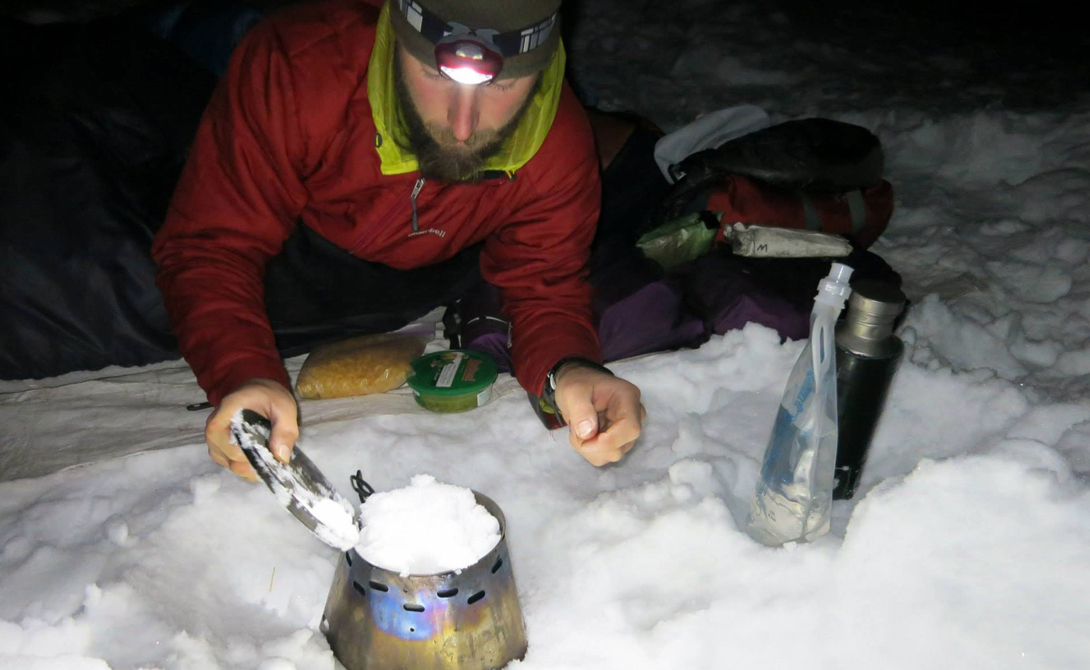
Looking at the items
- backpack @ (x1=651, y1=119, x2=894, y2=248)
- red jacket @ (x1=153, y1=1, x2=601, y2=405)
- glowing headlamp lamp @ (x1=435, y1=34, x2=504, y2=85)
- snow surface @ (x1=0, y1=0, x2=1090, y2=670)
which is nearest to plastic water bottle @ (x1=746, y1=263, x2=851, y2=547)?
snow surface @ (x1=0, y1=0, x2=1090, y2=670)

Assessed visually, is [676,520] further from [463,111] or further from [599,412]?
[463,111]

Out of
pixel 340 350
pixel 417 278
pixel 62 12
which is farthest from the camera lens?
pixel 62 12

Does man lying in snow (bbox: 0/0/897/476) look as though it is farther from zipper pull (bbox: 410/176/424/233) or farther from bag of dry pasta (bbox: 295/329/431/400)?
bag of dry pasta (bbox: 295/329/431/400)

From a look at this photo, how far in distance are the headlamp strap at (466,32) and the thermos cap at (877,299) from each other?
2.37 ft

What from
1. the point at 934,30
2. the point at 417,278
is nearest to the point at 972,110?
the point at 934,30

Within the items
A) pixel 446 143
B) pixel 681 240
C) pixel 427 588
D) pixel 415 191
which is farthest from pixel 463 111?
pixel 681 240

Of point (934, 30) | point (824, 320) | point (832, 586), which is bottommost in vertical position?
point (934, 30)

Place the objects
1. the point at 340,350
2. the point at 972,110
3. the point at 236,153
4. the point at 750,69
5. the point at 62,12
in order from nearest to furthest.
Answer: the point at 236,153, the point at 340,350, the point at 972,110, the point at 750,69, the point at 62,12

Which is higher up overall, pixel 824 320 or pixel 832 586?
pixel 824 320

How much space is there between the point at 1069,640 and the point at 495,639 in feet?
2.75

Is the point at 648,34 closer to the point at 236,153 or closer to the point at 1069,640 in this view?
the point at 236,153

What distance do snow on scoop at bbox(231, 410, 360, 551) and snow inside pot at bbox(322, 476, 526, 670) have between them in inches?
1.2

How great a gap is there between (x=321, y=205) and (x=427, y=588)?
1119 millimetres

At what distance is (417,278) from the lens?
7.60 ft
